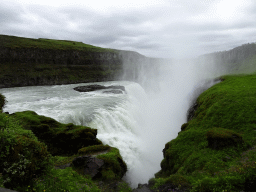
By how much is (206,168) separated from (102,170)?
6719mm

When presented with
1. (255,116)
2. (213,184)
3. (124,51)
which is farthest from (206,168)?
(124,51)

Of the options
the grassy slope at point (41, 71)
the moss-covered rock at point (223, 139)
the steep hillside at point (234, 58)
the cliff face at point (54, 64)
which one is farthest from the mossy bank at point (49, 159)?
the steep hillside at point (234, 58)

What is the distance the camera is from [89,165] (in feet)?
37.8

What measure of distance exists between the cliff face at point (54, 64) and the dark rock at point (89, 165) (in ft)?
220

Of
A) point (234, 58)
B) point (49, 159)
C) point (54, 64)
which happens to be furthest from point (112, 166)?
point (234, 58)

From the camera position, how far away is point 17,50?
73438mm

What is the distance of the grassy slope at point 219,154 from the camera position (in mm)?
7496

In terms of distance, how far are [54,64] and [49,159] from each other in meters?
88.3

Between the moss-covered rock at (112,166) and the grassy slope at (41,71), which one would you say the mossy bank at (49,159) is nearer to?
the moss-covered rock at (112,166)

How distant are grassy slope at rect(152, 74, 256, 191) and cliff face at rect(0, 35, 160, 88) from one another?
71.1m

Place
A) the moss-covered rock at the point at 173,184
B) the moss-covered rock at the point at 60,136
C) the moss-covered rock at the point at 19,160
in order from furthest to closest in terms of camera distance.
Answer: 1. the moss-covered rock at the point at 60,136
2. the moss-covered rock at the point at 173,184
3. the moss-covered rock at the point at 19,160

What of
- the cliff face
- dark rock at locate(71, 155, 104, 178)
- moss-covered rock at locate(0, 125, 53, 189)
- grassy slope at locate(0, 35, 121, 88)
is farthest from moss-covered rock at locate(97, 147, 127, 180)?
grassy slope at locate(0, 35, 121, 88)

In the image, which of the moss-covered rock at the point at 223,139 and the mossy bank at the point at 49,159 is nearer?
the mossy bank at the point at 49,159

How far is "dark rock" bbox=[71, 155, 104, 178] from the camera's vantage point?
1110 cm
